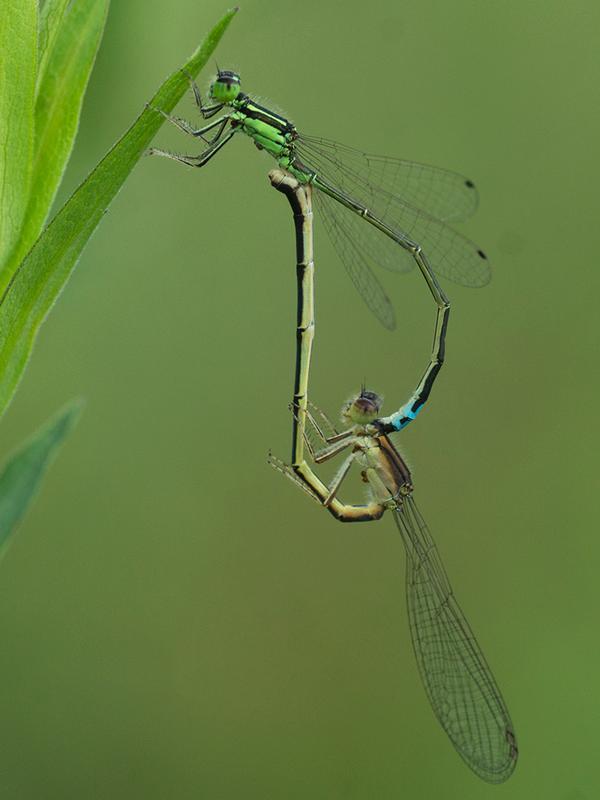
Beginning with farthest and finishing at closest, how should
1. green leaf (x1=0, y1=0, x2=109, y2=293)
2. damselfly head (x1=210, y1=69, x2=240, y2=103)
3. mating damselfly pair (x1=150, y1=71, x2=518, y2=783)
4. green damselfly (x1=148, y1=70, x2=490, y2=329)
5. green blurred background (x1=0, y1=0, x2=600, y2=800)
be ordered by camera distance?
green blurred background (x1=0, y1=0, x2=600, y2=800) → mating damselfly pair (x1=150, y1=71, x2=518, y2=783) → green damselfly (x1=148, y1=70, x2=490, y2=329) → damselfly head (x1=210, y1=69, x2=240, y2=103) → green leaf (x1=0, y1=0, x2=109, y2=293)

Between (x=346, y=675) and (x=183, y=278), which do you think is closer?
(x=346, y=675)

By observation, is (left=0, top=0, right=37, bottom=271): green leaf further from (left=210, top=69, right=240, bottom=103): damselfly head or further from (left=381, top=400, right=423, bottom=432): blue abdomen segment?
(left=381, top=400, right=423, bottom=432): blue abdomen segment

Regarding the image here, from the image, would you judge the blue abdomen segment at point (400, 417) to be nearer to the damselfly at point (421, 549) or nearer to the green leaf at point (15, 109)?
the damselfly at point (421, 549)

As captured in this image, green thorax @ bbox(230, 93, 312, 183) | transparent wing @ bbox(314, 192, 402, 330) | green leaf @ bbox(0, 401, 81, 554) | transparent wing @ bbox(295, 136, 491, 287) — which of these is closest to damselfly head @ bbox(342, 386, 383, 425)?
transparent wing @ bbox(314, 192, 402, 330)

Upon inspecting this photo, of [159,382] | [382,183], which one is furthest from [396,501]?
[159,382]

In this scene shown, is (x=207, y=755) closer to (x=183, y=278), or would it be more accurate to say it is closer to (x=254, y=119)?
(x=183, y=278)

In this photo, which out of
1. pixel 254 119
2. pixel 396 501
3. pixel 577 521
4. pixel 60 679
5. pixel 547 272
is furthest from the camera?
pixel 547 272
